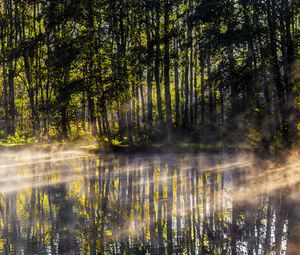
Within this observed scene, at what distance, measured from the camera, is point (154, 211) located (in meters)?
11.1

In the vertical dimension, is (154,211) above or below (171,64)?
below

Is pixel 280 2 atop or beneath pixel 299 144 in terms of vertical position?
atop

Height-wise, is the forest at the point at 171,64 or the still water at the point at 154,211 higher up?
the forest at the point at 171,64

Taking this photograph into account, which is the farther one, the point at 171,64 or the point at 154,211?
the point at 171,64

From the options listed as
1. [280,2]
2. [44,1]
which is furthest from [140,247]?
[44,1]

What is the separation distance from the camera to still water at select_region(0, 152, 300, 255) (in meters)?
8.27

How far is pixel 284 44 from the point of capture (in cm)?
2673

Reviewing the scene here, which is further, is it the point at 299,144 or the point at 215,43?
the point at 215,43

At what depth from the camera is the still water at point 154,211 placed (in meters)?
8.27

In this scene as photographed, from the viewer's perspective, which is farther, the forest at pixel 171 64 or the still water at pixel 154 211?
the forest at pixel 171 64

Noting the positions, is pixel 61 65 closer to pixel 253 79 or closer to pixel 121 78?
pixel 121 78

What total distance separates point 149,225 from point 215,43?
58.9 ft

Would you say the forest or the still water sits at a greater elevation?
the forest

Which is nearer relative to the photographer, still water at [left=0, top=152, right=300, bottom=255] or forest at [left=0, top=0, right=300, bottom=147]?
still water at [left=0, top=152, right=300, bottom=255]
